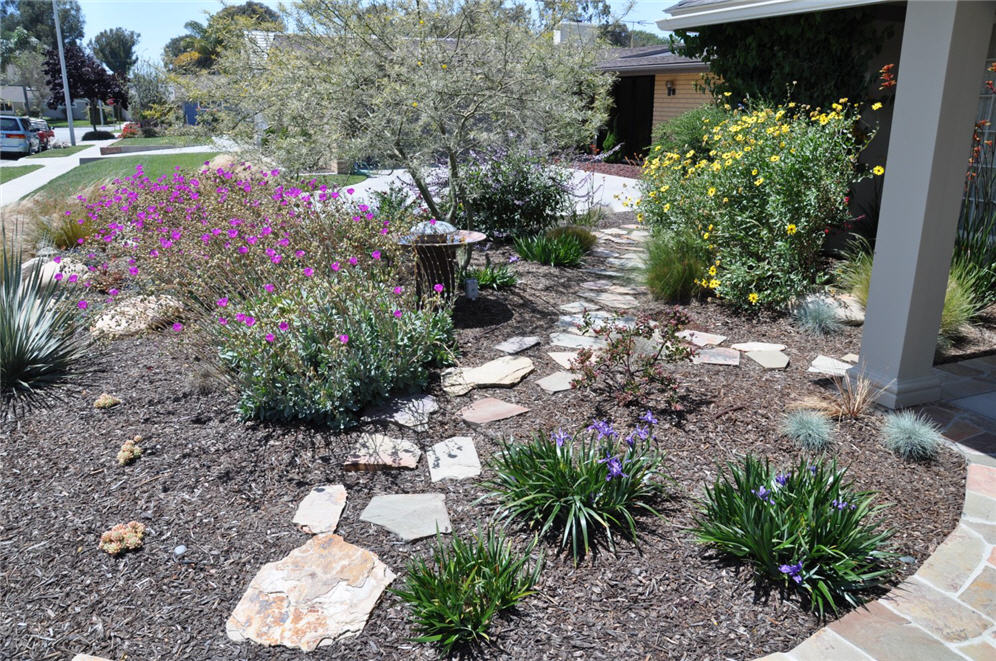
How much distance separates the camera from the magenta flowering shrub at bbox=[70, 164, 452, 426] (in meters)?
3.94

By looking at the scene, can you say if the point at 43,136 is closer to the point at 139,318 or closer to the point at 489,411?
the point at 139,318

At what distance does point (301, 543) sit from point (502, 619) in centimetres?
101

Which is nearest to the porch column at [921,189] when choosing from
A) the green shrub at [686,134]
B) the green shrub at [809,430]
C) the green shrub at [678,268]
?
the green shrub at [809,430]

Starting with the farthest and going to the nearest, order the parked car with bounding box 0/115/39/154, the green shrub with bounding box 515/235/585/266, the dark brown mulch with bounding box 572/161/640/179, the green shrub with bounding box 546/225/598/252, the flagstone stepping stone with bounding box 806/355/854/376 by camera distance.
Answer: the parked car with bounding box 0/115/39/154
the dark brown mulch with bounding box 572/161/640/179
the green shrub with bounding box 546/225/598/252
the green shrub with bounding box 515/235/585/266
the flagstone stepping stone with bounding box 806/355/854/376

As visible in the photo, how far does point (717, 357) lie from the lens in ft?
15.9

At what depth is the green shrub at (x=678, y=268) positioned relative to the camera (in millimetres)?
6234

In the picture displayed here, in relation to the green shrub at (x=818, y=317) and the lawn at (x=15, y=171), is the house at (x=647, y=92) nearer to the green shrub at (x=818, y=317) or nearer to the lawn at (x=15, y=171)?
the green shrub at (x=818, y=317)

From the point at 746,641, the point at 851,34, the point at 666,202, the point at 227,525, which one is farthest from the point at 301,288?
the point at 851,34

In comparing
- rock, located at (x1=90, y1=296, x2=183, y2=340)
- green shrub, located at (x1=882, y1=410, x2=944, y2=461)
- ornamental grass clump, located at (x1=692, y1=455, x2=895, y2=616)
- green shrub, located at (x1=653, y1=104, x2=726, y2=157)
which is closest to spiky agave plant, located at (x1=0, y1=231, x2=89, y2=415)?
rock, located at (x1=90, y1=296, x2=183, y2=340)

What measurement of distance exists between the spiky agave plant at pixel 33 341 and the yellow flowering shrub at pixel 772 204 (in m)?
5.04

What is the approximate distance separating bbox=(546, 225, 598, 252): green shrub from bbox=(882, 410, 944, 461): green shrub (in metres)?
4.93

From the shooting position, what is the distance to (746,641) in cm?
245

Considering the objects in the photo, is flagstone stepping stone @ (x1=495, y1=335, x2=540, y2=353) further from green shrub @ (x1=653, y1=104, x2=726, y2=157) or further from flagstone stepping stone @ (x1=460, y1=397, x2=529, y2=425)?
green shrub @ (x1=653, y1=104, x2=726, y2=157)

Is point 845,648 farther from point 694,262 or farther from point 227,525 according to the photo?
point 694,262
